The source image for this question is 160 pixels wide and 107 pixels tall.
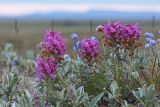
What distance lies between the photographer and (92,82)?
5.32 metres

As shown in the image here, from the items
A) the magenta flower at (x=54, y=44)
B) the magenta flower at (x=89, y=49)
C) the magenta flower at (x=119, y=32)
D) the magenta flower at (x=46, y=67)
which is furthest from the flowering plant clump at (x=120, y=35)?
the magenta flower at (x=46, y=67)

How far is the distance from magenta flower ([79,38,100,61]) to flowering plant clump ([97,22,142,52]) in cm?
12

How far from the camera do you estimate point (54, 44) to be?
4.87m

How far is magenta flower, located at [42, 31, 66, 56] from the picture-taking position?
4867mm

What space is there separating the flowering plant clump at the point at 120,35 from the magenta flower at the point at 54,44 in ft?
1.39

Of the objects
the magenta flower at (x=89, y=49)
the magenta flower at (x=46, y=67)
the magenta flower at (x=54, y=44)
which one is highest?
the magenta flower at (x=54, y=44)

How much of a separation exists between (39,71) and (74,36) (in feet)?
3.92

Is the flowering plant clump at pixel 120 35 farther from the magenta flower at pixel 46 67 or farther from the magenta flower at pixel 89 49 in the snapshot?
the magenta flower at pixel 46 67

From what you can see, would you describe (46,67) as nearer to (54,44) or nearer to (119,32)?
(54,44)

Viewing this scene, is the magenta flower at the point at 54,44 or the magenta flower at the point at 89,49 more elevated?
the magenta flower at the point at 54,44

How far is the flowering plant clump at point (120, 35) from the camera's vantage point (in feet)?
16.6

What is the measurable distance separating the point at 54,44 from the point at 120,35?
64 centimetres

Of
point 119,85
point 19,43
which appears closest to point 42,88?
point 119,85

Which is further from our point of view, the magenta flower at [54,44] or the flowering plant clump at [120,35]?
the flowering plant clump at [120,35]
